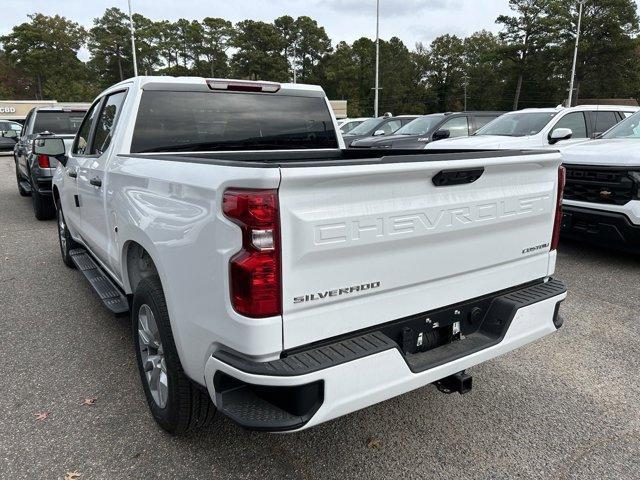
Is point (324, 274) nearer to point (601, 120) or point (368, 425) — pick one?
point (368, 425)

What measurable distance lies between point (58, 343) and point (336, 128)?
2.93 metres

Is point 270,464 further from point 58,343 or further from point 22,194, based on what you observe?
point 22,194

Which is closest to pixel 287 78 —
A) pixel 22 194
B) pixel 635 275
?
pixel 22 194

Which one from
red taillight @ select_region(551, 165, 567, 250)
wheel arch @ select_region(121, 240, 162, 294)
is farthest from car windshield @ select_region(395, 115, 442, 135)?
wheel arch @ select_region(121, 240, 162, 294)

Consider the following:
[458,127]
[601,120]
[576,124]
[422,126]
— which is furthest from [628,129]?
[422,126]

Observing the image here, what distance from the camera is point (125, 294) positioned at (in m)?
3.32

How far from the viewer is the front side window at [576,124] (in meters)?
8.84

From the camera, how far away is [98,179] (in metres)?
3.60

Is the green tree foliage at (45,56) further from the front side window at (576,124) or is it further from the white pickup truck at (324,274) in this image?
the white pickup truck at (324,274)

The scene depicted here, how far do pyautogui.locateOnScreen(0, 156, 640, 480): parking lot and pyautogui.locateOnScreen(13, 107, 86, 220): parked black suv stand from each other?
5222mm

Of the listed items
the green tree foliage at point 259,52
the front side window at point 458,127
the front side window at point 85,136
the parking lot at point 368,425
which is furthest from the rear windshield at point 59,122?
the green tree foliage at point 259,52

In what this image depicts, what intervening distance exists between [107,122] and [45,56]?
74.8 metres

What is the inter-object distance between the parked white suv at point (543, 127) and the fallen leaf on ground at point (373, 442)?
21.7 feet

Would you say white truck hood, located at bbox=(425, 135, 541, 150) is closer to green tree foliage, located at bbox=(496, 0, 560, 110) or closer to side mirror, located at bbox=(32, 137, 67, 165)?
side mirror, located at bbox=(32, 137, 67, 165)
